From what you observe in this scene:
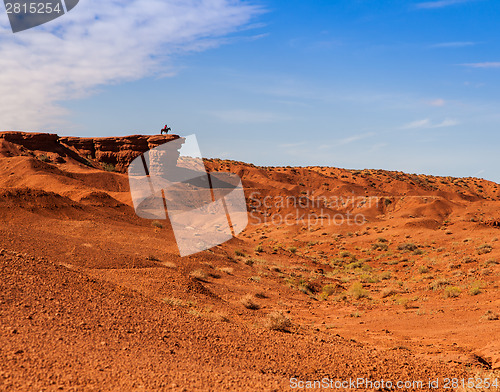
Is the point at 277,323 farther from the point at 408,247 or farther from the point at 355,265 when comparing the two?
the point at 408,247

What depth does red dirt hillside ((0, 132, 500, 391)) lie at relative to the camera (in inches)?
260

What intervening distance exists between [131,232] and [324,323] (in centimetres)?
1447

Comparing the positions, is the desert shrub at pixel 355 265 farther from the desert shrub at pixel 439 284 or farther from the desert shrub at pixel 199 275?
the desert shrub at pixel 199 275

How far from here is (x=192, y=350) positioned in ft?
25.9

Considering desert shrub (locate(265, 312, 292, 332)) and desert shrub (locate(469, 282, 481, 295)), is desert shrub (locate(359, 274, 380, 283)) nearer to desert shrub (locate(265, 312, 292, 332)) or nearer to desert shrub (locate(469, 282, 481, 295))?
desert shrub (locate(469, 282, 481, 295))

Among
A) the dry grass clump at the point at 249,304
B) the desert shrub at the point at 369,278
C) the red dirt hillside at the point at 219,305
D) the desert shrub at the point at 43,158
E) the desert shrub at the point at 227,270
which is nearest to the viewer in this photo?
the red dirt hillside at the point at 219,305

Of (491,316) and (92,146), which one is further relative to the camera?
(92,146)

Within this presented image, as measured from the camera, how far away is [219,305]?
13945mm

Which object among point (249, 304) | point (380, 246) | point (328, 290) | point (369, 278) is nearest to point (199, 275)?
point (249, 304)

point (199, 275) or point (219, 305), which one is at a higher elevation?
point (219, 305)

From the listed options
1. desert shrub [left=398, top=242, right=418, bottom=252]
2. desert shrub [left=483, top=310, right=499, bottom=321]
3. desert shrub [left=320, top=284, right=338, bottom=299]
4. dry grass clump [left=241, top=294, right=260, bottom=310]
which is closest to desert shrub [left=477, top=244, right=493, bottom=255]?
desert shrub [left=398, top=242, right=418, bottom=252]

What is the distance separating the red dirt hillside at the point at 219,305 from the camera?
661 centimetres

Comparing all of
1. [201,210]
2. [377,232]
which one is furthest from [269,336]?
[201,210]

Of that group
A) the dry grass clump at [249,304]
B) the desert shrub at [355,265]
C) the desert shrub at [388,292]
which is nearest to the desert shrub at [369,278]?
the desert shrub at [355,265]
